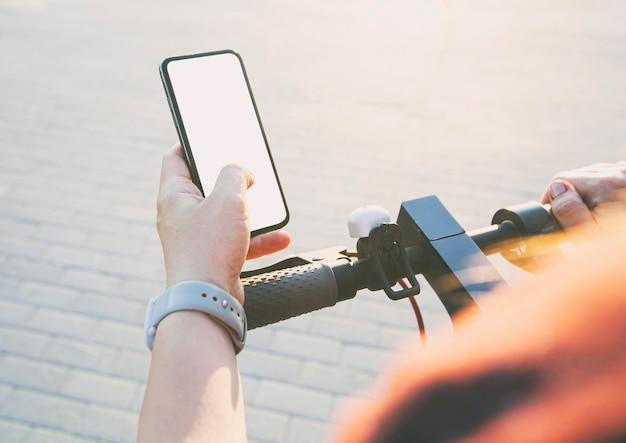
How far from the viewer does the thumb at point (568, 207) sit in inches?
50.9

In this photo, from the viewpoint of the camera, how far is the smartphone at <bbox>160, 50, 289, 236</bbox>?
54.1 inches

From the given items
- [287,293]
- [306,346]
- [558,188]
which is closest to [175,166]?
[287,293]

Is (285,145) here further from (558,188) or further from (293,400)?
(558,188)

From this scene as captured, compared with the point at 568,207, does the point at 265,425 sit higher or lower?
lower

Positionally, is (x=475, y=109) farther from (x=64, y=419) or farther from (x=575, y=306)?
(x=575, y=306)

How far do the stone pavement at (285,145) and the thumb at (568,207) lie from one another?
0.44m

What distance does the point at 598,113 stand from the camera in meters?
5.81

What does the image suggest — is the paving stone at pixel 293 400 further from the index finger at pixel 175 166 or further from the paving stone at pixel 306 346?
the index finger at pixel 175 166

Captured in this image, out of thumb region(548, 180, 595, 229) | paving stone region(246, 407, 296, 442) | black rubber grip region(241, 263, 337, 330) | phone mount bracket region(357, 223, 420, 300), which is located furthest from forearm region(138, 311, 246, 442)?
paving stone region(246, 407, 296, 442)

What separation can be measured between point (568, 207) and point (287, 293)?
65 centimetres

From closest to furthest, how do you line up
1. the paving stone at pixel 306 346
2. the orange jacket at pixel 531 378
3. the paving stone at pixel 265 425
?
the orange jacket at pixel 531 378
the paving stone at pixel 265 425
the paving stone at pixel 306 346

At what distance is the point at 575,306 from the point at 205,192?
98cm

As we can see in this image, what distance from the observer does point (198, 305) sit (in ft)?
3.11

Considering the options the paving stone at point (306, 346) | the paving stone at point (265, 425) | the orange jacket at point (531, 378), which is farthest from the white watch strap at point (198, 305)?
the paving stone at point (306, 346)
